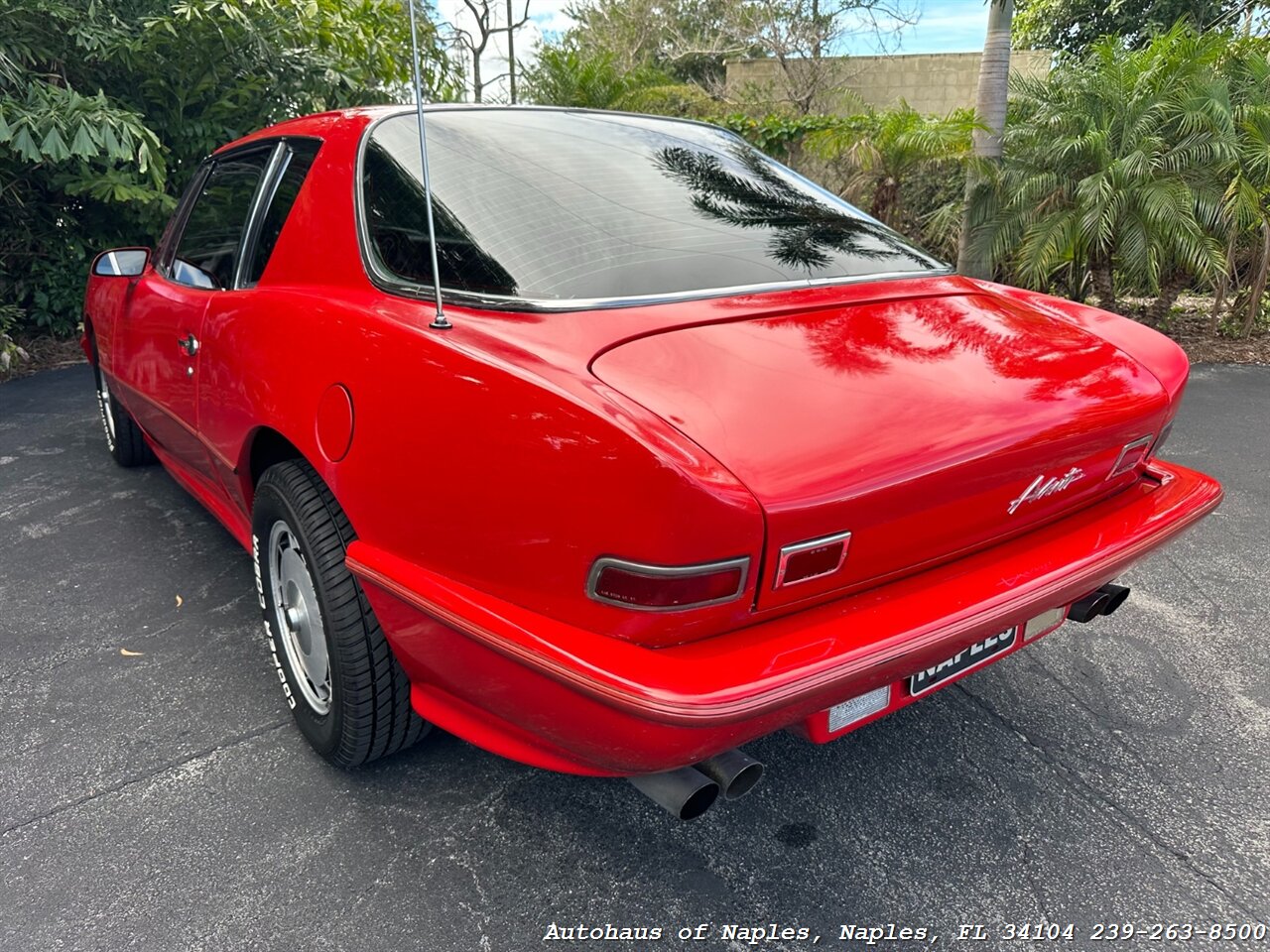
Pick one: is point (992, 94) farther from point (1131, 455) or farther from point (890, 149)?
point (1131, 455)

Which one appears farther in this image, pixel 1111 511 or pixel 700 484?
pixel 1111 511

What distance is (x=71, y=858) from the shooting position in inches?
73.9

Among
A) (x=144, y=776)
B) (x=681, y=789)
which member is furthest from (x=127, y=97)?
(x=681, y=789)

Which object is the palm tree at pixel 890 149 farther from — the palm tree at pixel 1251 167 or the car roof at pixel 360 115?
the car roof at pixel 360 115

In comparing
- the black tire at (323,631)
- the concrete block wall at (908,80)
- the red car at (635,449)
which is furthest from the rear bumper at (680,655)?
the concrete block wall at (908,80)

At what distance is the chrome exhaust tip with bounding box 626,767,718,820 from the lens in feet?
4.89

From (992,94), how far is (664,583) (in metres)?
7.19

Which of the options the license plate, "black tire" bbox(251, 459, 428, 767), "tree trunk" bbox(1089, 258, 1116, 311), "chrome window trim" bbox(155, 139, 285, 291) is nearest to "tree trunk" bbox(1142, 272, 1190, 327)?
"tree trunk" bbox(1089, 258, 1116, 311)

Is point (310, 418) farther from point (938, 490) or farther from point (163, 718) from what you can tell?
point (938, 490)

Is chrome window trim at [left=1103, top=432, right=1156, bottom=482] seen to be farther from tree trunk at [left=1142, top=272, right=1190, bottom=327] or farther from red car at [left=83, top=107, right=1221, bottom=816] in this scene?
tree trunk at [left=1142, top=272, right=1190, bottom=327]

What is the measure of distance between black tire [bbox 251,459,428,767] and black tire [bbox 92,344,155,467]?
7.91ft

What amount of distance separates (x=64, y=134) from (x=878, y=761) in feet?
20.1

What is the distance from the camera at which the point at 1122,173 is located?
6.63 m

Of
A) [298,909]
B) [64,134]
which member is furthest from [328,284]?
[64,134]
